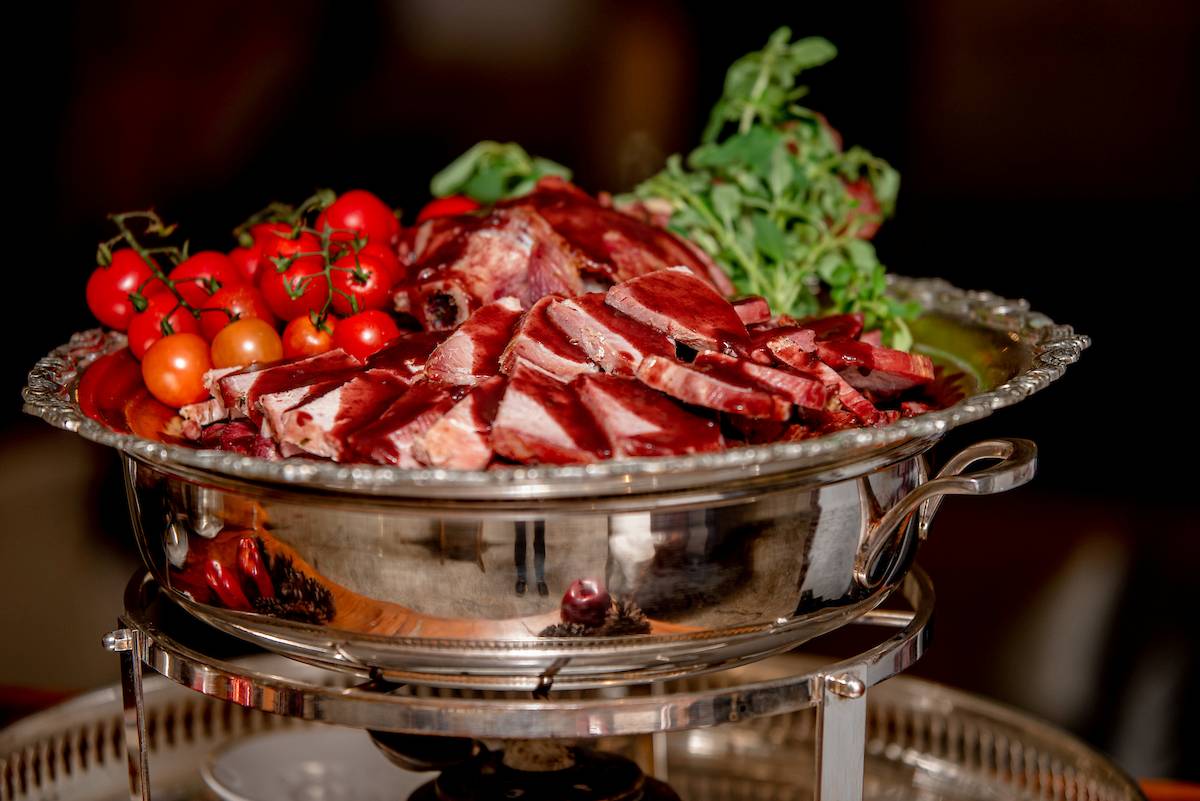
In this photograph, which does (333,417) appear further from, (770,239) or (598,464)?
(770,239)

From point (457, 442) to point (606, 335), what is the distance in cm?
25

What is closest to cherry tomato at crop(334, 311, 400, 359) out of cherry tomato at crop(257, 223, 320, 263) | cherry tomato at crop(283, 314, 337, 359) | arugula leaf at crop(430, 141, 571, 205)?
cherry tomato at crop(283, 314, 337, 359)

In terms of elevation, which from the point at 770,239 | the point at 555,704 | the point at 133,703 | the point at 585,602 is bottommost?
the point at 133,703

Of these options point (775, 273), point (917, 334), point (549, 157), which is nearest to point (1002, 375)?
point (917, 334)

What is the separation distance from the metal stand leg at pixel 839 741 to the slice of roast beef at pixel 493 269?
0.70 m

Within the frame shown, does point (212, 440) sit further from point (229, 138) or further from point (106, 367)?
point (229, 138)

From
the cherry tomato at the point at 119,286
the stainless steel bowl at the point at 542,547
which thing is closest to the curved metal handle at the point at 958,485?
the stainless steel bowl at the point at 542,547

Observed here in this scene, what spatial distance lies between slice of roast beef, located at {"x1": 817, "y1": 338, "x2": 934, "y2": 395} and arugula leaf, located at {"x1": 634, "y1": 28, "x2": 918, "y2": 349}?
1.40 feet

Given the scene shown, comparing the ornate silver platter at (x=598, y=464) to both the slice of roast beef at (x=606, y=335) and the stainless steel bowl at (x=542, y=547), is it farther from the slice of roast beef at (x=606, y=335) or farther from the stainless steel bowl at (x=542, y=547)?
the slice of roast beef at (x=606, y=335)

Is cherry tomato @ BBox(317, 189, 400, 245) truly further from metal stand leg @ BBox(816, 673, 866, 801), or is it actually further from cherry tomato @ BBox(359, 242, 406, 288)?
metal stand leg @ BBox(816, 673, 866, 801)

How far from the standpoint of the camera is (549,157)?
3.69m

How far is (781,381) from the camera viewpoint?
1314mm

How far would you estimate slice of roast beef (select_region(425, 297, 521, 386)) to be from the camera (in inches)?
55.9

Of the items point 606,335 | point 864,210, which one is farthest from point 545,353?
point 864,210
